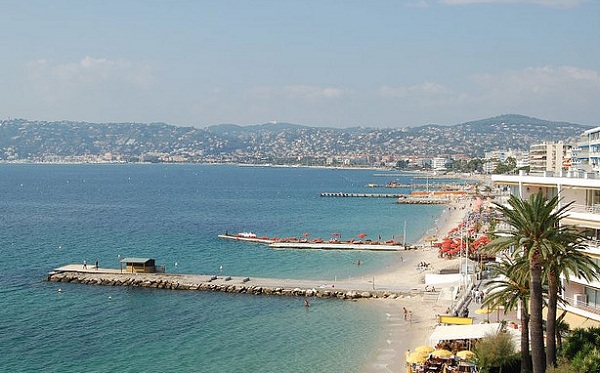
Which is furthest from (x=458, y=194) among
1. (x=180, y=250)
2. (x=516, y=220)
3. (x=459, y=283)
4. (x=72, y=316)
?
(x=516, y=220)

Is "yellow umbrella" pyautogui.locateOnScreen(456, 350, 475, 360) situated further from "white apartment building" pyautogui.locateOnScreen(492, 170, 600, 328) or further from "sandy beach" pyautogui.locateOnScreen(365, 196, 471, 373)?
"white apartment building" pyautogui.locateOnScreen(492, 170, 600, 328)

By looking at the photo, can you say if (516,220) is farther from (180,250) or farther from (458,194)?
(458,194)

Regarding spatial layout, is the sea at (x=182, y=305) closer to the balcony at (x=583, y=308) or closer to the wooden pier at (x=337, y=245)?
the wooden pier at (x=337, y=245)

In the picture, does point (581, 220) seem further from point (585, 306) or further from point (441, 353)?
point (441, 353)

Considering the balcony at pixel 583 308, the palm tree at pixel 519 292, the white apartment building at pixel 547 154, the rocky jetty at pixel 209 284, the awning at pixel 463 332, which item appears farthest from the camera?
the white apartment building at pixel 547 154

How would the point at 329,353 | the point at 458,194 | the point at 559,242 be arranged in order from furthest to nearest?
A: the point at 458,194 → the point at 329,353 → the point at 559,242

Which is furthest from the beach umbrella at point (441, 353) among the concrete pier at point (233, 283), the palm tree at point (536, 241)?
the concrete pier at point (233, 283)

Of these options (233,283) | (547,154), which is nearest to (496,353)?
(233,283)
